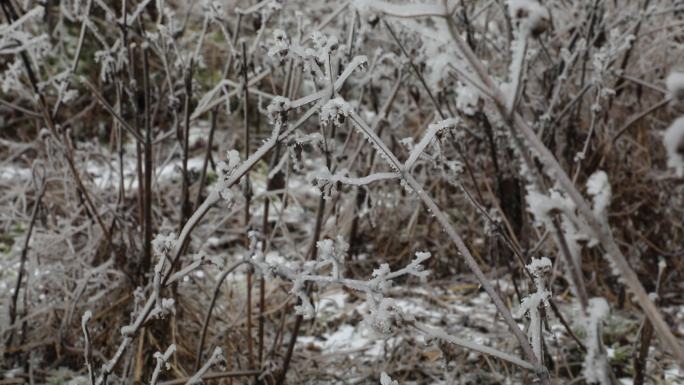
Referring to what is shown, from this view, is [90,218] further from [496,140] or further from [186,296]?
[496,140]

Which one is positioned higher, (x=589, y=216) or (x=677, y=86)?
(x=677, y=86)

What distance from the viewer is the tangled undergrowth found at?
93 centimetres

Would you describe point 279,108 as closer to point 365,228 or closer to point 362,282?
point 362,282

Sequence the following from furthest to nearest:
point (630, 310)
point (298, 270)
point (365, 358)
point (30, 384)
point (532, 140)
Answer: point (630, 310) < point (365, 358) < point (30, 384) < point (298, 270) < point (532, 140)

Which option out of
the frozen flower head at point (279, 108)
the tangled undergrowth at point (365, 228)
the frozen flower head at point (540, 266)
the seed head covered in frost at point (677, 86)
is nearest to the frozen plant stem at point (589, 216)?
the tangled undergrowth at point (365, 228)

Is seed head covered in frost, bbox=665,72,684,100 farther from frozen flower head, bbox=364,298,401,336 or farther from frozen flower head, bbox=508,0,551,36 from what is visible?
frozen flower head, bbox=364,298,401,336

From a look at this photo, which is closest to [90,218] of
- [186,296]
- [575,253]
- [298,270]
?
[186,296]

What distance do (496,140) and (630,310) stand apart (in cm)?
92

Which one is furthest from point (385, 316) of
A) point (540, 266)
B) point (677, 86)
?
point (677, 86)

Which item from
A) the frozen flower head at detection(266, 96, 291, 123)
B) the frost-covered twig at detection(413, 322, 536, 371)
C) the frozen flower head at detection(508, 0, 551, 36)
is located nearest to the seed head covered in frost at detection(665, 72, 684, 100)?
the frozen flower head at detection(508, 0, 551, 36)

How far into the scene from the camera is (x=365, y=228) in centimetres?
340

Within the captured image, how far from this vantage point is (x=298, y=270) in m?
Answer: 1.15

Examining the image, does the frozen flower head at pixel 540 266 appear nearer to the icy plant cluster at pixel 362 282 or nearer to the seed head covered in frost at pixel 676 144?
the icy plant cluster at pixel 362 282

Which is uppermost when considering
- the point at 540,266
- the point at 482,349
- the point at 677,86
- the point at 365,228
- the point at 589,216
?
the point at 677,86
